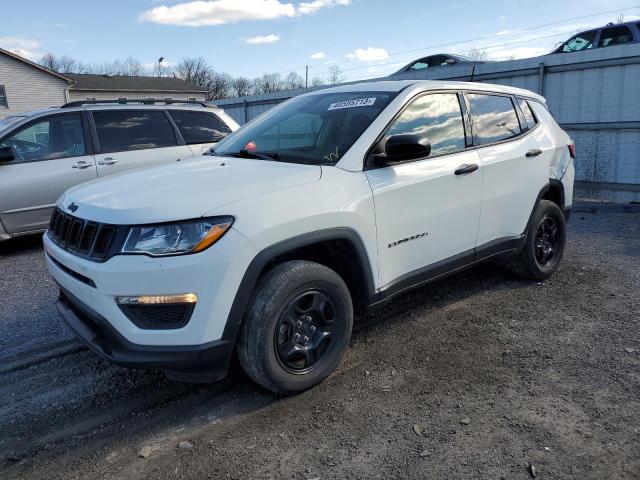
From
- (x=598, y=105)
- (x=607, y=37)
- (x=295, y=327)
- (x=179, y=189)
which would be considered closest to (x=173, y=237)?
(x=179, y=189)

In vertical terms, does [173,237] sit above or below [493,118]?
below

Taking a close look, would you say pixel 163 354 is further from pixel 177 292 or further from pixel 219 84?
pixel 219 84

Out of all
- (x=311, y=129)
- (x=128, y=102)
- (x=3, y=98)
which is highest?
(x=3, y=98)

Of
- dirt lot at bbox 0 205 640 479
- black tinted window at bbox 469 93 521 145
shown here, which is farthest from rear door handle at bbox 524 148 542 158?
dirt lot at bbox 0 205 640 479

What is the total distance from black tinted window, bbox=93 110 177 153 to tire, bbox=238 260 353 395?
5.02 meters

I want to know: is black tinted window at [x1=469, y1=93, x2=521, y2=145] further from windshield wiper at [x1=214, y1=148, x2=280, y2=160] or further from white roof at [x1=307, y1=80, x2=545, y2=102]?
windshield wiper at [x1=214, y1=148, x2=280, y2=160]

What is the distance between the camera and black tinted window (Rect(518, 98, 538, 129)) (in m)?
4.78

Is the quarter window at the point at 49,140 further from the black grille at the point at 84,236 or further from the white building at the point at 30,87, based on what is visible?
the white building at the point at 30,87

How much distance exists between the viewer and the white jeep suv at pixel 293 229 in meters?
2.57

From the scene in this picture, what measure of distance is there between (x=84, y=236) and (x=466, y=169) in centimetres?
265

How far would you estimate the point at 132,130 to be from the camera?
7.15 metres

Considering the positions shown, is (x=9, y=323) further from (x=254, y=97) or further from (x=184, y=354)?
(x=254, y=97)

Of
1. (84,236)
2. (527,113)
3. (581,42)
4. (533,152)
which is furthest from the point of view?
(581,42)

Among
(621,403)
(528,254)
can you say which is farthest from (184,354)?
(528,254)
